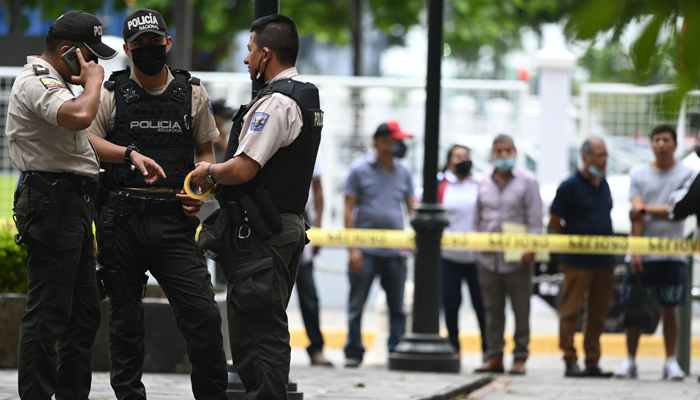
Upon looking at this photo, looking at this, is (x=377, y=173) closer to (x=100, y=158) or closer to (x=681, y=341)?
(x=681, y=341)

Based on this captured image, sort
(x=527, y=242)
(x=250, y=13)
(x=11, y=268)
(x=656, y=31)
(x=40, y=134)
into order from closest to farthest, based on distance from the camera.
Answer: (x=656, y=31) → (x=40, y=134) → (x=11, y=268) → (x=527, y=242) → (x=250, y=13)

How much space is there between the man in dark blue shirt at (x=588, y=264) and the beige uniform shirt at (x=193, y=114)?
159 inches

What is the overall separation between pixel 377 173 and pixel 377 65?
4174 cm

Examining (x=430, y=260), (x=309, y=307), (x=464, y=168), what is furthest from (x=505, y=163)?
(x=309, y=307)

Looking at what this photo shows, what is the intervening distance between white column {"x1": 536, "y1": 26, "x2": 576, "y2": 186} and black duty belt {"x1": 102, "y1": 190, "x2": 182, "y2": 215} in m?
8.32

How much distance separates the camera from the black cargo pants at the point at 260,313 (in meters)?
4.27

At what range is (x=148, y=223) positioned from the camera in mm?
4637

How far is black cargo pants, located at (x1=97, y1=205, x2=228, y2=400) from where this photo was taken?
15.0ft

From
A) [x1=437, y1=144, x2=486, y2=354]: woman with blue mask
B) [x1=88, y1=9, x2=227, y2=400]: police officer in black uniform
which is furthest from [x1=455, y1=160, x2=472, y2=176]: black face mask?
[x1=88, y1=9, x2=227, y2=400]: police officer in black uniform

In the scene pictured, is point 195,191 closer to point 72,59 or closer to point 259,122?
point 259,122

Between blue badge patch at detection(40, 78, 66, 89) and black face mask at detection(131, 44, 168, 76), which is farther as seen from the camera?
black face mask at detection(131, 44, 168, 76)

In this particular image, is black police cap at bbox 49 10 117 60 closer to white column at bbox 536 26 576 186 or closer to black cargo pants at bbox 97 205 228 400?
black cargo pants at bbox 97 205 228 400

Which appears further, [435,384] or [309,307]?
[309,307]

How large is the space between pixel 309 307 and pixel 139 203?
12.5ft
